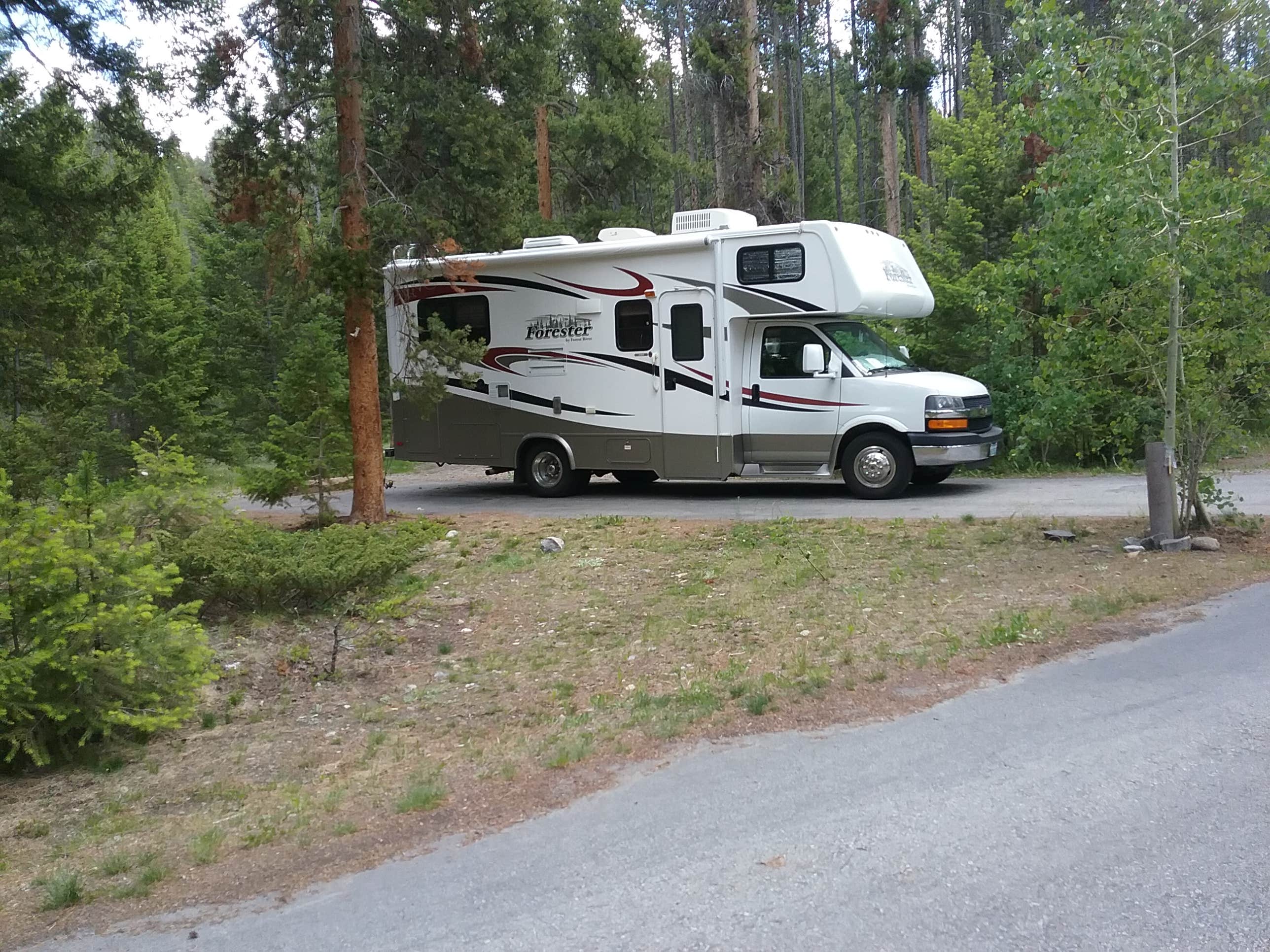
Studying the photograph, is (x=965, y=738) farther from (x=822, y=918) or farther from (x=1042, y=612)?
(x=1042, y=612)

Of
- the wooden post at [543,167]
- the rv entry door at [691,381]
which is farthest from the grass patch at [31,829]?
the wooden post at [543,167]

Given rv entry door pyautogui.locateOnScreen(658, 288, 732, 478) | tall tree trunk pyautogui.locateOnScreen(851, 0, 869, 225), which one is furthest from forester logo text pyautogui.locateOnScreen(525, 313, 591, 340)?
tall tree trunk pyautogui.locateOnScreen(851, 0, 869, 225)

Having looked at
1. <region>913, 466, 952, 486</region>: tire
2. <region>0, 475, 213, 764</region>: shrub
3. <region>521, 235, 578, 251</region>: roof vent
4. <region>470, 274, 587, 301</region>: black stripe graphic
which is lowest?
<region>0, 475, 213, 764</region>: shrub

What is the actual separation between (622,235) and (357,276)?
4.07 metres

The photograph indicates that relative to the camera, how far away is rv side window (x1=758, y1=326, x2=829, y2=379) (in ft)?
43.3

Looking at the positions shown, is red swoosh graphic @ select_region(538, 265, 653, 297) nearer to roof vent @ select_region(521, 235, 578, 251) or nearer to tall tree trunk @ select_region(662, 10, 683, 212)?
roof vent @ select_region(521, 235, 578, 251)

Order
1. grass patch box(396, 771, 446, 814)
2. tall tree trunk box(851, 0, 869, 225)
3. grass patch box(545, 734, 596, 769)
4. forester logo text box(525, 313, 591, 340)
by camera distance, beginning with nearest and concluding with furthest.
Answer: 1. grass patch box(396, 771, 446, 814)
2. grass patch box(545, 734, 596, 769)
3. forester logo text box(525, 313, 591, 340)
4. tall tree trunk box(851, 0, 869, 225)

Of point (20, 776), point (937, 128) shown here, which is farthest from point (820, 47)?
point (20, 776)

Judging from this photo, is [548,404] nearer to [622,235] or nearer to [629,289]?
[629,289]

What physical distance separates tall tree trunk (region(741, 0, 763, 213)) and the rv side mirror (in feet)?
26.1

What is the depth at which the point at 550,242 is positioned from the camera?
561 inches

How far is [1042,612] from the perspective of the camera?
7.33 m

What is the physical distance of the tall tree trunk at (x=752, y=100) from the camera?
66.0 feet

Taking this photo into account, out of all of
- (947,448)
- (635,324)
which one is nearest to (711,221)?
(635,324)
